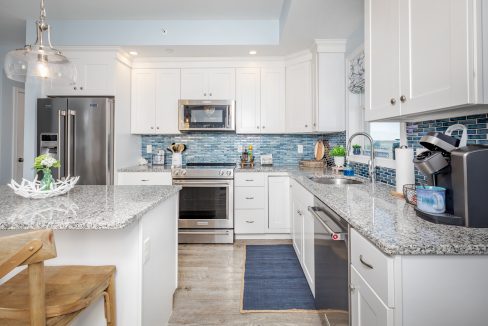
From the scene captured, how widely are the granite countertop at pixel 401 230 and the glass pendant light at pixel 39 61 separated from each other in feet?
6.06

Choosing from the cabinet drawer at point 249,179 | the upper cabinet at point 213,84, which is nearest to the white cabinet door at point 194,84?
the upper cabinet at point 213,84

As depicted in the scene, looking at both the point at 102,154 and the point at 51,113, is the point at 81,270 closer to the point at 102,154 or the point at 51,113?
the point at 102,154

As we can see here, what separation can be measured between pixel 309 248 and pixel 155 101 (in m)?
2.76

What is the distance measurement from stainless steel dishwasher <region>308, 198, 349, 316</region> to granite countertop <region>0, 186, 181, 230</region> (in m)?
0.94

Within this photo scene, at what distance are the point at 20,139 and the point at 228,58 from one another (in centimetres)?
373

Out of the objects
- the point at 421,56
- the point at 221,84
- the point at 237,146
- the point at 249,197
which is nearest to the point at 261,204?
the point at 249,197

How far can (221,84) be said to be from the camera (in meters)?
3.70

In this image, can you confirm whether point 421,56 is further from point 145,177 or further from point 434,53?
point 145,177

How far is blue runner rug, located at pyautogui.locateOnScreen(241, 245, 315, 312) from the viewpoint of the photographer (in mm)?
2055

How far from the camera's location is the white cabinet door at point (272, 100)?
370cm

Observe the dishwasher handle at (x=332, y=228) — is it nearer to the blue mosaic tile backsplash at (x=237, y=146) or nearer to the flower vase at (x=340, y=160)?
the flower vase at (x=340, y=160)

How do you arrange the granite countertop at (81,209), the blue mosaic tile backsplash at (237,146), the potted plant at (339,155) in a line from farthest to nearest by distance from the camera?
the blue mosaic tile backsplash at (237,146) → the potted plant at (339,155) → the granite countertop at (81,209)

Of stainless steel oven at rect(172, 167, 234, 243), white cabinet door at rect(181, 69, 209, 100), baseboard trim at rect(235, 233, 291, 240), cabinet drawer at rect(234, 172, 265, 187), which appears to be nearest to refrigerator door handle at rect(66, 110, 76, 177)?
stainless steel oven at rect(172, 167, 234, 243)

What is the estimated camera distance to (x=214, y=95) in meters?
3.70
